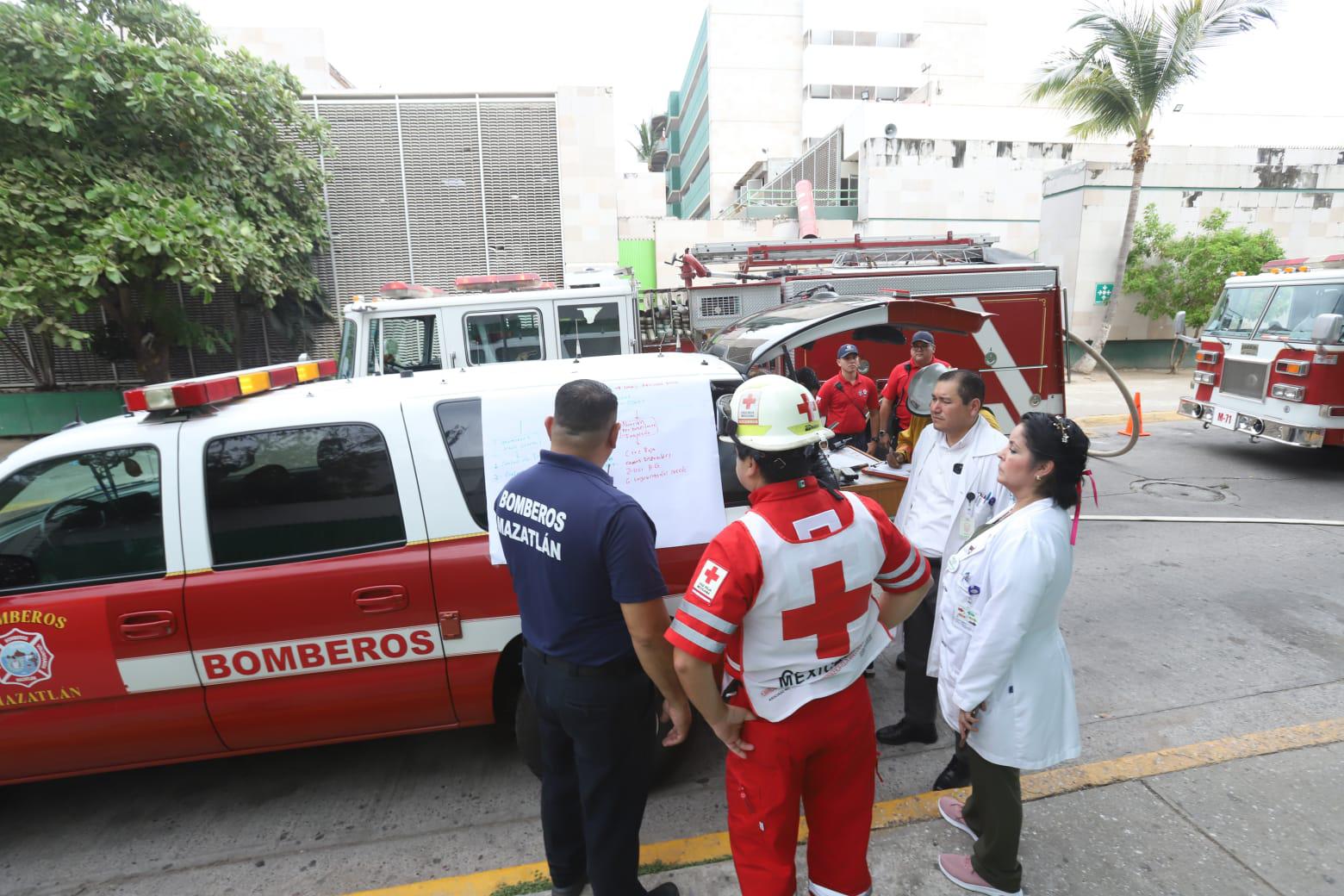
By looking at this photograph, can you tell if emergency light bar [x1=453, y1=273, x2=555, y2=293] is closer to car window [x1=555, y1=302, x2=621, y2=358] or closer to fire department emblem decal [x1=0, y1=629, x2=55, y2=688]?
car window [x1=555, y1=302, x2=621, y2=358]

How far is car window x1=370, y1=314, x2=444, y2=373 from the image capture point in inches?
263

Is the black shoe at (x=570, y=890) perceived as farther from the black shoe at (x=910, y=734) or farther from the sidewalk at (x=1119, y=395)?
the sidewalk at (x=1119, y=395)

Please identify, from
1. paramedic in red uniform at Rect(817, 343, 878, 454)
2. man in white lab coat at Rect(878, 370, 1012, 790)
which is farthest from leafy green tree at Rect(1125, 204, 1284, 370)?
man in white lab coat at Rect(878, 370, 1012, 790)

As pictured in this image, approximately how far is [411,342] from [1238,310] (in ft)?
34.4

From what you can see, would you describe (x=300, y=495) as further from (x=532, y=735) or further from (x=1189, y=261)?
(x=1189, y=261)

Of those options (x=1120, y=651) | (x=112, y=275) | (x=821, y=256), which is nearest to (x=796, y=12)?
(x=821, y=256)

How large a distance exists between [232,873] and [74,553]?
4.62ft

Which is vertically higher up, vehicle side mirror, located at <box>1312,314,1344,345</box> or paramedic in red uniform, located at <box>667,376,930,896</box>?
vehicle side mirror, located at <box>1312,314,1344,345</box>

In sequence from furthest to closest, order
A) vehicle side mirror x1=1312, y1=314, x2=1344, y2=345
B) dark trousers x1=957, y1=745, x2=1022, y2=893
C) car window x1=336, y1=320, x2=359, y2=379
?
vehicle side mirror x1=1312, y1=314, x2=1344, y2=345
car window x1=336, y1=320, x2=359, y2=379
dark trousers x1=957, y1=745, x2=1022, y2=893

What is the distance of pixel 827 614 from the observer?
1829mm

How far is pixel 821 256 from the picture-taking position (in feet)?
32.0

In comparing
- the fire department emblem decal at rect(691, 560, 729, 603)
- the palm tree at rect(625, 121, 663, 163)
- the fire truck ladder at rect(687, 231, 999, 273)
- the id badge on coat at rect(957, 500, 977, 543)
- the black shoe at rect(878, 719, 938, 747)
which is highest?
the palm tree at rect(625, 121, 663, 163)

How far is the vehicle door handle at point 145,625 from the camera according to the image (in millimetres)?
2576

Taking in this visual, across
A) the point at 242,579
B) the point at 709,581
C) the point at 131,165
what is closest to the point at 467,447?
the point at 242,579
